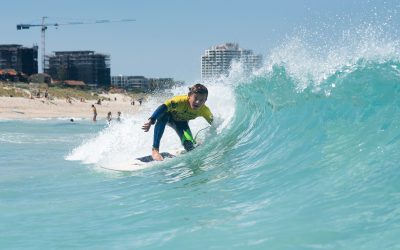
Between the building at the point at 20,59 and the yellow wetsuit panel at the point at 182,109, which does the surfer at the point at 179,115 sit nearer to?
the yellow wetsuit panel at the point at 182,109

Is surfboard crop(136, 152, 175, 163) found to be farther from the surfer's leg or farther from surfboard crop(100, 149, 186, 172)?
the surfer's leg

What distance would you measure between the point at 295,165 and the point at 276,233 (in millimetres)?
2632

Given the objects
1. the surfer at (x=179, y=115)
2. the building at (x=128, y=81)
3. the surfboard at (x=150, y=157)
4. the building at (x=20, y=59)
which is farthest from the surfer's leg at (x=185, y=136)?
the building at (x=128, y=81)

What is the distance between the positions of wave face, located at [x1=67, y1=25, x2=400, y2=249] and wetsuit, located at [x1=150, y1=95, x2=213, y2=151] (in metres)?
0.37

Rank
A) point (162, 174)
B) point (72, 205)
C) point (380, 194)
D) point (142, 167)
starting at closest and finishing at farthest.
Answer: point (380, 194)
point (72, 205)
point (162, 174)
point (142, 167)

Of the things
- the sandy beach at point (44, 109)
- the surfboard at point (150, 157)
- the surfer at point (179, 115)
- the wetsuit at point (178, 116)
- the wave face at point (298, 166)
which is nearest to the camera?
the wave face at point (298, 166)

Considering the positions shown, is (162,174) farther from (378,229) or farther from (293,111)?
(378,229)

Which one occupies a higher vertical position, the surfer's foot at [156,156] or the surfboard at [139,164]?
the surfer's foot at [156,156]

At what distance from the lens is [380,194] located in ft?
18.3

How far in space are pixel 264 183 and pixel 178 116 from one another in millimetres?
3694

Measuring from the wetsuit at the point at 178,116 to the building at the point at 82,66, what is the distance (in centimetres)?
13891

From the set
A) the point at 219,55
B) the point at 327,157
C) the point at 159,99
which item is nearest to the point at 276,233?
the point at 327,157

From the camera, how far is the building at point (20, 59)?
14000 centimetres

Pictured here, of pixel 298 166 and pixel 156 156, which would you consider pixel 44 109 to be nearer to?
pixel 156 156
